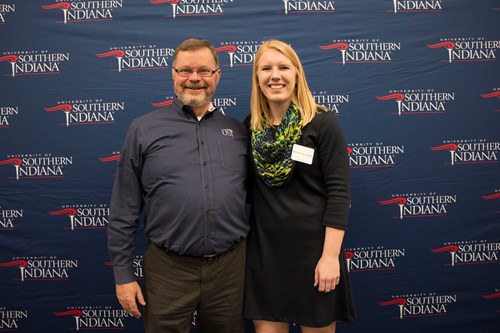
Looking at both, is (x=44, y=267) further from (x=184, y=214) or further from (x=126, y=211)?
(x=184, y=214)

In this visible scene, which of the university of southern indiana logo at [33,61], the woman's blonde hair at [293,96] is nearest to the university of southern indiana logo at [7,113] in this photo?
the university of southern indiana logo at [33,61]

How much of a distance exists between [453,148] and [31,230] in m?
2.57

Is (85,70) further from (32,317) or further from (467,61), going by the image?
(467,61)

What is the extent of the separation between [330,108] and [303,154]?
0.80 meters

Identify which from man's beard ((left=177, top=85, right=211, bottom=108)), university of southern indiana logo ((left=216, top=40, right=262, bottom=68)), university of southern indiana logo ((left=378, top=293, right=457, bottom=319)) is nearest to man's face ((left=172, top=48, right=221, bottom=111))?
man's beard ((left=177, top=85, right=211, bottom=108))

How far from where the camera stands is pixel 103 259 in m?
2.03

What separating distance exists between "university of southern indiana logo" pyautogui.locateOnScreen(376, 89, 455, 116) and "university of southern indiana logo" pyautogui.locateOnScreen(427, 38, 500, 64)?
236mm

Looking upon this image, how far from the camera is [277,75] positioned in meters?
1.30

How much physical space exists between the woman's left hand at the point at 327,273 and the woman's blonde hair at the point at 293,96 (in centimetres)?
53

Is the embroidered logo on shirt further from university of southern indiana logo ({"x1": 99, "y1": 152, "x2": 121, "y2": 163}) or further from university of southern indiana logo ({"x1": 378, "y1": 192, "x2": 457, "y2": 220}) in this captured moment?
university of southern indiana logo ({"x1": 378, "y1": 192, "x2": 457, "y2": 220})

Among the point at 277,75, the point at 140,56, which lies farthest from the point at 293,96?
the point at 140,56

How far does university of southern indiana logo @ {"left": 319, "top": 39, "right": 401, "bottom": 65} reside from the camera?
2010 mm

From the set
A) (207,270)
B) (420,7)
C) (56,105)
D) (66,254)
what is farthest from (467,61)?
(66,254)

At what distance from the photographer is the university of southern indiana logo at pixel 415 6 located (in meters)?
2.02
